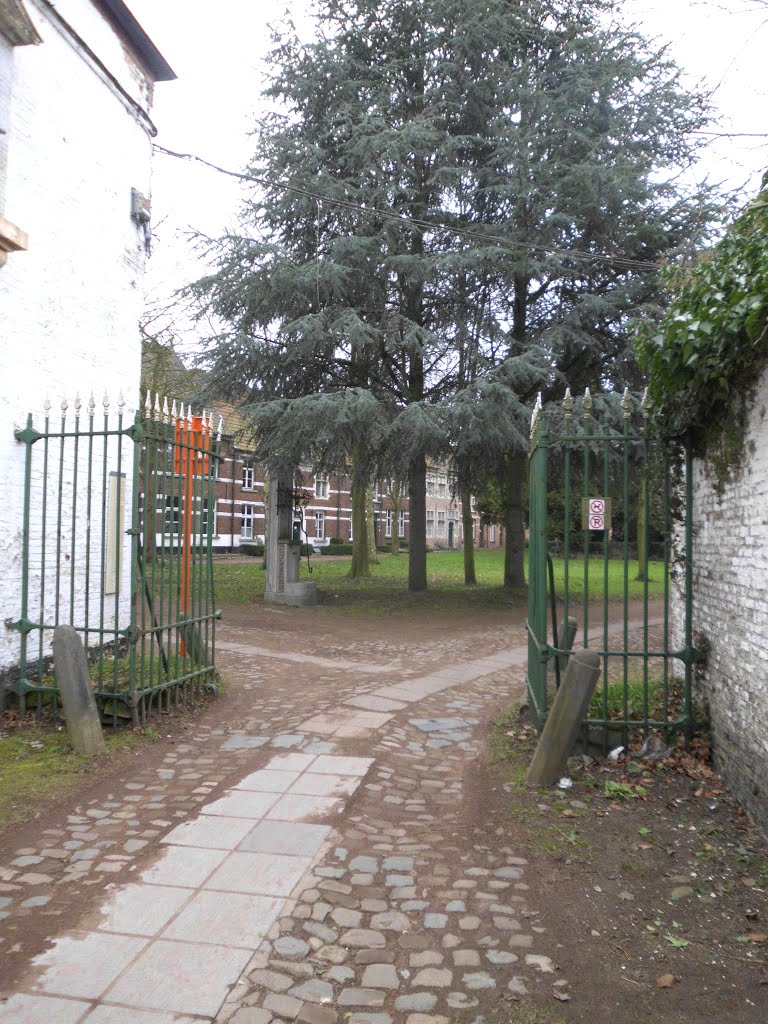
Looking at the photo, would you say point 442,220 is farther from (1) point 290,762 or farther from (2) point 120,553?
(1) point 290,762

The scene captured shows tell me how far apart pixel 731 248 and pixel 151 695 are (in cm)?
560

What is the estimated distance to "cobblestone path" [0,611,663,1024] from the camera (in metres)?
2.88

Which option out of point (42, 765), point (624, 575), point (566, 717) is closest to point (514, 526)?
point (624, 575)

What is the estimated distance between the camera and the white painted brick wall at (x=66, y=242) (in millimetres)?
6770

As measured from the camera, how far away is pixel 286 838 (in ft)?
14.1

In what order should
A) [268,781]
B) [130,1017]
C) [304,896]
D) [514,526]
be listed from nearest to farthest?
1. [130,1017]
2. [304,896]
3. [268,781]
4. [514,526]

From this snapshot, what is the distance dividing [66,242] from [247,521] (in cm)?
3966

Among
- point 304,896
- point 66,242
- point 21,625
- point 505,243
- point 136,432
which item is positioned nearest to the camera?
point 304,896

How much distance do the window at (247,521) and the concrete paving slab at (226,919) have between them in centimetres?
4324

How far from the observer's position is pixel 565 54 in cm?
1593

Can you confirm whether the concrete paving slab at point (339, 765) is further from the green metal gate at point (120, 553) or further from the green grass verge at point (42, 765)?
the green metal gate at point (120, 553)

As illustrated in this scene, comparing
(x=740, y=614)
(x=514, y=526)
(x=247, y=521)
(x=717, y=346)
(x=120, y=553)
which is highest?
(x=717, y=346)

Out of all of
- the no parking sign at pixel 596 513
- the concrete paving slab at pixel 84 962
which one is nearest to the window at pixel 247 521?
the no parking sign at pixel 596 513

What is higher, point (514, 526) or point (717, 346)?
point (717, 346)
